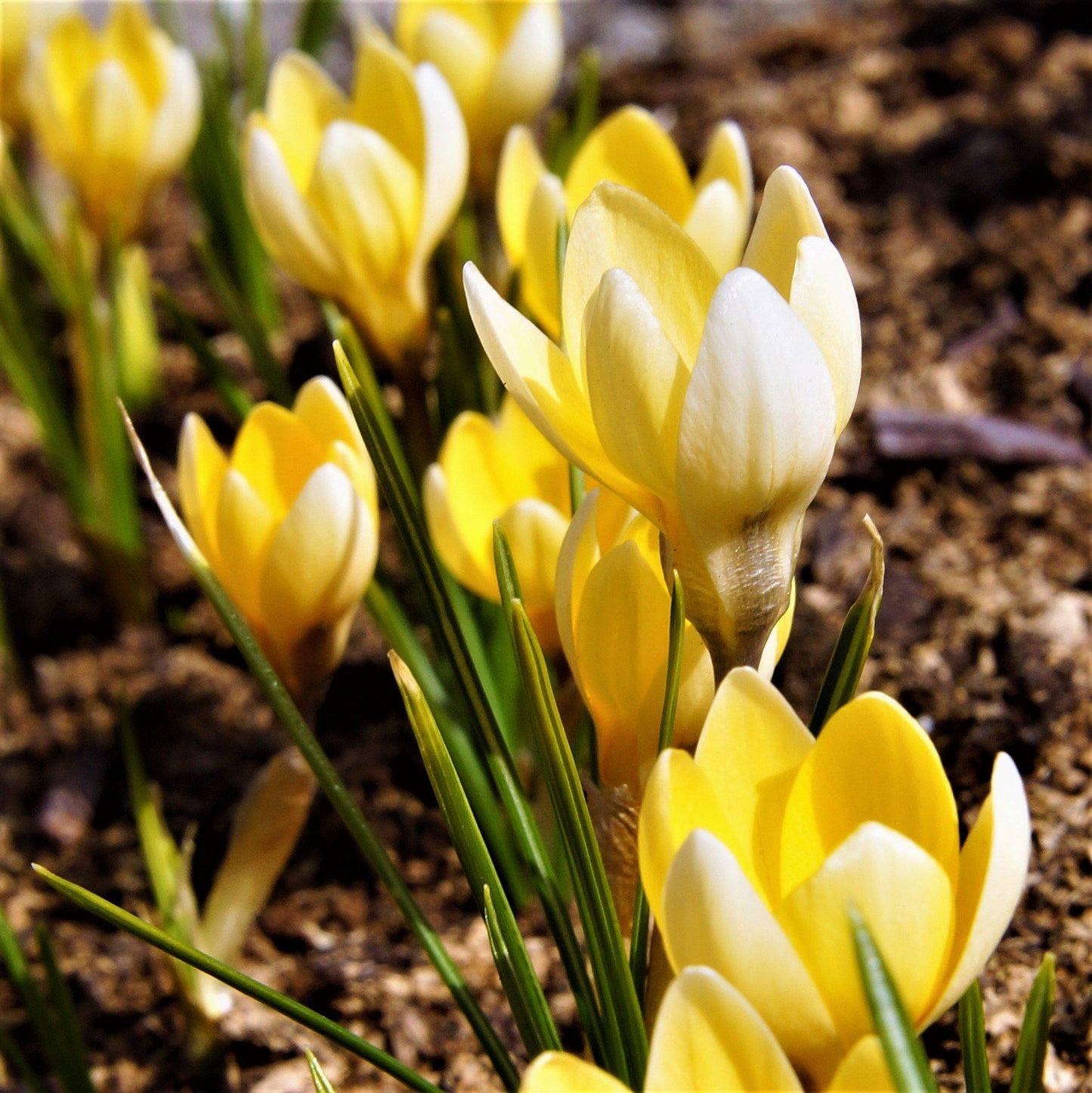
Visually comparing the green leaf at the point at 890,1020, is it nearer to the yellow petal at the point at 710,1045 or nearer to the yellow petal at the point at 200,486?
the yellow petal at the point at 710,1045

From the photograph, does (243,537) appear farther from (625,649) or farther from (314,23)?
(314,23)

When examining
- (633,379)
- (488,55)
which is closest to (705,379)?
(633,379)

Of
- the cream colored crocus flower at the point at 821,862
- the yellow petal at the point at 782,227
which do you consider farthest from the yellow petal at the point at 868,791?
the yellow petal at the point at 782,227

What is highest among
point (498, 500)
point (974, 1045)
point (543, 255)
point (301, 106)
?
point (301, 106)

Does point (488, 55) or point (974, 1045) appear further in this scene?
point (488, 55)

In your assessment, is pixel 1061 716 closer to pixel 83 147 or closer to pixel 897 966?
pixel 897 966
